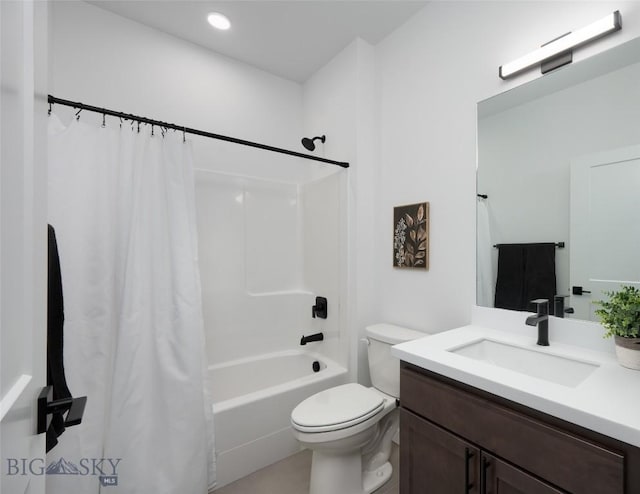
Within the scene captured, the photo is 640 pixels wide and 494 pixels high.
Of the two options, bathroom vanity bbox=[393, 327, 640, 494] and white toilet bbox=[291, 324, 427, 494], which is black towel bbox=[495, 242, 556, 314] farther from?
white toilet bbox=[291, 324, 427, 494]

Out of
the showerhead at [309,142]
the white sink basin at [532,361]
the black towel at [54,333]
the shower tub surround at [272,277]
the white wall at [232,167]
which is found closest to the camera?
the black towel at [54,333]

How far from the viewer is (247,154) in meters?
2.40

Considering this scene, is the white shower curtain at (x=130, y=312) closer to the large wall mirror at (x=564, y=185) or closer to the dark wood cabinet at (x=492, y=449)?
the dark wood cabinet at (x=492, y=449)

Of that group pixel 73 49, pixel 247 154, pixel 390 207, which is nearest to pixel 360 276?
pixel 390 207

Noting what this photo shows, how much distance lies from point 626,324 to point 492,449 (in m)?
0.60

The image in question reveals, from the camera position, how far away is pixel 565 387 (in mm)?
838

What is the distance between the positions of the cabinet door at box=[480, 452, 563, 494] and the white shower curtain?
123 centimetres

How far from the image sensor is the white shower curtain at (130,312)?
128 cm

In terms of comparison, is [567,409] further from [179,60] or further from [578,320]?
[179,60]

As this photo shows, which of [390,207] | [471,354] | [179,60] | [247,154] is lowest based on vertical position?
[471,354]

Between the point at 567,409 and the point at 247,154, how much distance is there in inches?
92.8

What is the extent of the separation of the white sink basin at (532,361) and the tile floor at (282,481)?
37.0 inches

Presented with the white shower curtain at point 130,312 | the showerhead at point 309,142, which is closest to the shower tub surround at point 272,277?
the showerhead at point 309,142

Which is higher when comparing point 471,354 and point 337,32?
point 337,32
